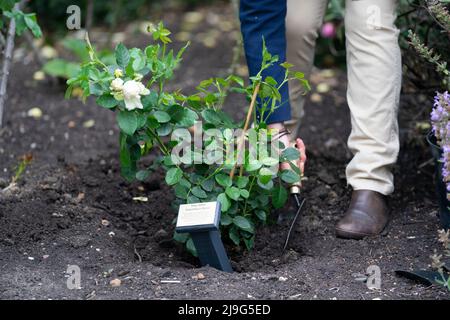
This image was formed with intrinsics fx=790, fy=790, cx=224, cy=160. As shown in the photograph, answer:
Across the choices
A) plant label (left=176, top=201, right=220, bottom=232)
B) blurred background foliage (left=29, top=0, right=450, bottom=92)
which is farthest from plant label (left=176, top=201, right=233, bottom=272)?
blurred background foliage (left=29, top=0, right=450, bottom=92)

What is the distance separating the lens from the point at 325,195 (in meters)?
3.02

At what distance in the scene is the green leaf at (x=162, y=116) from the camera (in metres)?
2.39

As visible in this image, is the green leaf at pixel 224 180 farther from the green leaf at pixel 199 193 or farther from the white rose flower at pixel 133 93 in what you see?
the white rose flower at pixel 133 93

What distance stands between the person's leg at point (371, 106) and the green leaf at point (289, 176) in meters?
0.32

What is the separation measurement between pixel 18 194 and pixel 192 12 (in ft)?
9.91

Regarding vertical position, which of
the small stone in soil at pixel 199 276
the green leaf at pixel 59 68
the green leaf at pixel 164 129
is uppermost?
the green leaf at pixel 164 129

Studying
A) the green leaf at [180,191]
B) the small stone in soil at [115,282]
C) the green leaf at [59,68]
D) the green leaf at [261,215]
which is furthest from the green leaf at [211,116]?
the green leaf at [59,68]

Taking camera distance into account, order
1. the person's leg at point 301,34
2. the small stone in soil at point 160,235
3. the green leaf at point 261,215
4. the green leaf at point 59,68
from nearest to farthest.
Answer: the green leaf at point 261,215, the small stone in soil at point 160,235, the person's leg at point 301,34, the green leaf at point 59,68

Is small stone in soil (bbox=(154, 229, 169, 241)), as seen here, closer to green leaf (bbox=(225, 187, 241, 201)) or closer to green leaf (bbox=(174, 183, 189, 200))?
green leaf (bbox=(174, 183, 189, 200))

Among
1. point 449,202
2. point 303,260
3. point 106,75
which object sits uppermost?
point 106,75

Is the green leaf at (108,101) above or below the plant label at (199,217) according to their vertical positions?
above
